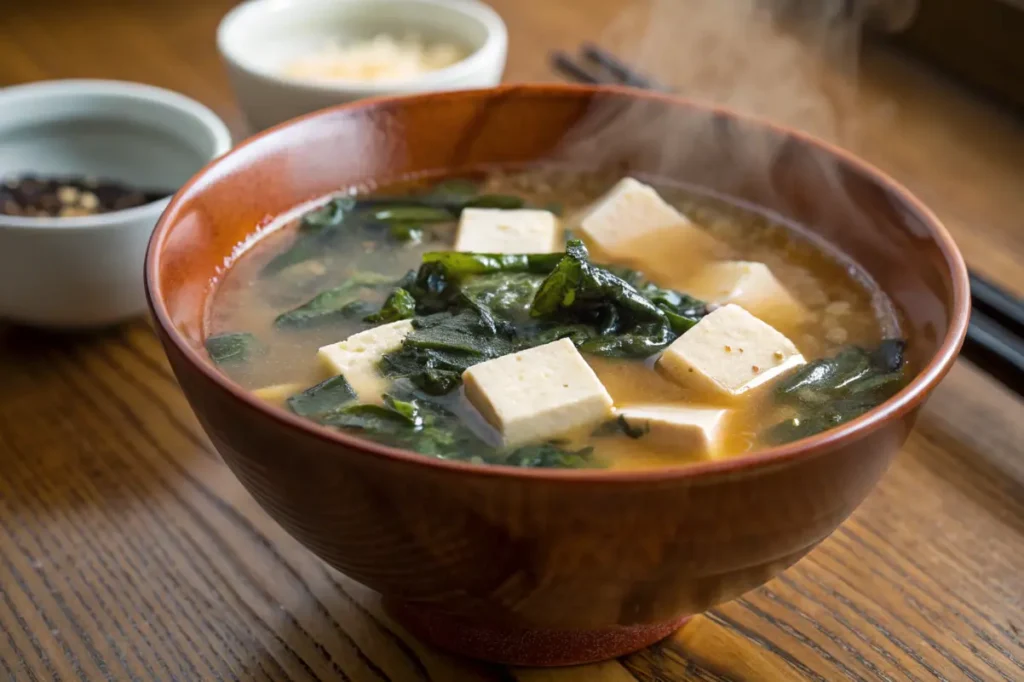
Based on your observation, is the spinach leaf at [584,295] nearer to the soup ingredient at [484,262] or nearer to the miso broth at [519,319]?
the miso broth at [519,319]

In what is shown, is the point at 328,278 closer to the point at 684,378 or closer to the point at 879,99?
the point at 684,378

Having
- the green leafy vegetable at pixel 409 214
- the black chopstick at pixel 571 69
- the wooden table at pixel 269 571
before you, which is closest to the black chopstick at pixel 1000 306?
the wooden table at pixel 269 571

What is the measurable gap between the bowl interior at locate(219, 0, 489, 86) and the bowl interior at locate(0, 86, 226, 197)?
36 cm

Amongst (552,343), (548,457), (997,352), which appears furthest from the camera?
(997,352)

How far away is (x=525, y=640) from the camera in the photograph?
1.24 meters

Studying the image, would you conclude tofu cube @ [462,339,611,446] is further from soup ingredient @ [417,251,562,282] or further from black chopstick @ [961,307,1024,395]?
black chopstick @ [961,307,1024,395]

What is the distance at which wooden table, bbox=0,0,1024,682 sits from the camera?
4.35ft

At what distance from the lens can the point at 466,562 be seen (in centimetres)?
104

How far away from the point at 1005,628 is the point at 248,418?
1067 millimetres

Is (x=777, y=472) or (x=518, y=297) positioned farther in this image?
(x=518, y=297)

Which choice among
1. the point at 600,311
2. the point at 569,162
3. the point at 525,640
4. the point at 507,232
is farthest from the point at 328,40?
the point at 525,640

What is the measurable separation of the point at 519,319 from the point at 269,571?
518 millimetres

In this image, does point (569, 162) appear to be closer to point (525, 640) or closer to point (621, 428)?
point (621, 428)

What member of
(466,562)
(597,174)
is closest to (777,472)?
(466,562)
